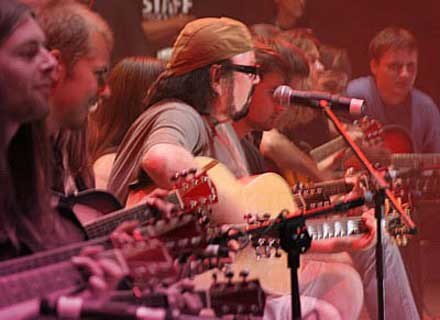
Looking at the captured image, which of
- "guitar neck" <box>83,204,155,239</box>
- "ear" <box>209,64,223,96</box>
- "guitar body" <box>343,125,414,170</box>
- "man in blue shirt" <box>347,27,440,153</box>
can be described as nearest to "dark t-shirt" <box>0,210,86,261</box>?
"guitar neck" <box>83,204,155,239</box>

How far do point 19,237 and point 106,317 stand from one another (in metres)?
0.62

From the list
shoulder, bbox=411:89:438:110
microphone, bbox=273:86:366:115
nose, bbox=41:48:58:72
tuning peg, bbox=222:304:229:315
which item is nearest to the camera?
tuning peg, bbox=222:304:229:315

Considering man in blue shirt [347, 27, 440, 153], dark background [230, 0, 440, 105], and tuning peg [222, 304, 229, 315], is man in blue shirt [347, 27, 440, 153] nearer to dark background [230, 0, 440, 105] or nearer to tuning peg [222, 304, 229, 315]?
dark background [230, 0, 440, 105]

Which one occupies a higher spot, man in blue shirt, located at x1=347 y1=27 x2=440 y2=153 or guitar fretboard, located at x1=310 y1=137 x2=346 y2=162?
man in blue shirt, located at x1=347 y1=27 x2=440 y2=153

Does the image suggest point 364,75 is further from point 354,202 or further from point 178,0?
point 354,202

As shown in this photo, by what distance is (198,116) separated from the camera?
3.45 metres

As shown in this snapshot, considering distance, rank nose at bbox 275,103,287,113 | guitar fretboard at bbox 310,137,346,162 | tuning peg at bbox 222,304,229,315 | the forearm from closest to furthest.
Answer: tuning peg at bbox 222,304,229,315, the forearm, nose at bbox 275,103,287,113, guitar fretboard at bbox 310,137,346,162

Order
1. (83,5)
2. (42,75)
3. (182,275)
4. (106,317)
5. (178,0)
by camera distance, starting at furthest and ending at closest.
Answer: (178,0)
(83,5)
(42,75)
(182,275)
(106,317)

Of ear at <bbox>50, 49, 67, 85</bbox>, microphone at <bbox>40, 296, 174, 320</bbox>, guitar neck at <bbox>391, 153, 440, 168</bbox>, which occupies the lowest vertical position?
guitar neck at <bbox>391, 153, 440, 168</bbox>

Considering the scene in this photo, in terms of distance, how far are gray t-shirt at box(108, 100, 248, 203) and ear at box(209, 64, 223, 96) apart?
13 cm

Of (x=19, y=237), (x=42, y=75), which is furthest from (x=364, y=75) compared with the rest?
(x=19, y=237)

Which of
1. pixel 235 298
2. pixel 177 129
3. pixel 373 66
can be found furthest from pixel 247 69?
pixel 235 298

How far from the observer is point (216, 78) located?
11.6 feet

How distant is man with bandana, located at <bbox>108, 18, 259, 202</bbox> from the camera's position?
3.32 m
